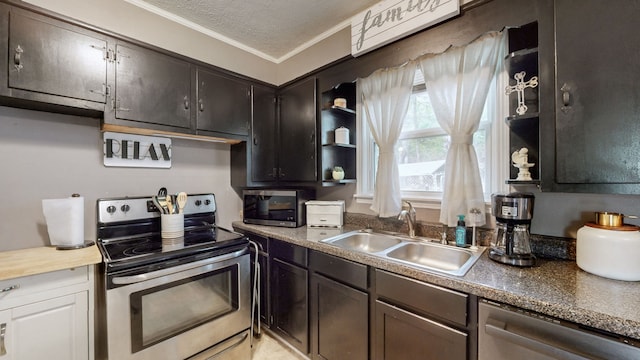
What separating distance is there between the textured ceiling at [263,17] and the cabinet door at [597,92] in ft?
4.16

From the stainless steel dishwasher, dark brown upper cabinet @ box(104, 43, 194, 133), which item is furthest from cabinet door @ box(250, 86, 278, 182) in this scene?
the stainless steel dishwasher

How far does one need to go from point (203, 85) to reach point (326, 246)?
161cm

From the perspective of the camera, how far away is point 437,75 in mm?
1683

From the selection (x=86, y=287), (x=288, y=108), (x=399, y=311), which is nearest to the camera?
(x=399, y=311)

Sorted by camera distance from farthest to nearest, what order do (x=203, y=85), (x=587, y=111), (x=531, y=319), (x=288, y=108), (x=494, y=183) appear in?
(x=288, y=108) → (x=203, y=85) → (x=494, y=183) → (x=587, y=111) → (x=531, y=319)

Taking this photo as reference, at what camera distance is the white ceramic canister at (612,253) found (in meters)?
1.01

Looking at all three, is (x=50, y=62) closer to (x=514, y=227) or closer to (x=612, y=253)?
(x=514, y=227)

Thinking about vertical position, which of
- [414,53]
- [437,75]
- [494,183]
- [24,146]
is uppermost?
[414,53]

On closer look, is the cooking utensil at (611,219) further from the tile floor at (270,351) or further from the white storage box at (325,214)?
the tile floor at (270,351)

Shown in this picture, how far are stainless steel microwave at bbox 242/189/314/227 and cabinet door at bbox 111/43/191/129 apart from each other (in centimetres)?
85

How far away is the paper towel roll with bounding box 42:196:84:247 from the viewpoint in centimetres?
153

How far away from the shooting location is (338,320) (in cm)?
158

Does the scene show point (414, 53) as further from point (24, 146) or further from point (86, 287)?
point (24, 146)

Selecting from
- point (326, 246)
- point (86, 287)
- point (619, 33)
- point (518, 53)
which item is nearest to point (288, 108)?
point (326, 246)
